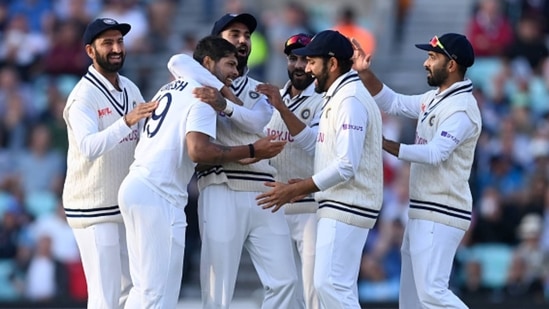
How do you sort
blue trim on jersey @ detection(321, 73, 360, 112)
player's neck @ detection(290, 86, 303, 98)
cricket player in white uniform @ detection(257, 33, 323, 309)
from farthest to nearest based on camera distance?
player's neck @ detection(290, 86, 303, 98) → cricket player in white uniform @ detection(257, 33, 323, 309) → blue trim on jersey @ detection(321, 73, 360, 112)

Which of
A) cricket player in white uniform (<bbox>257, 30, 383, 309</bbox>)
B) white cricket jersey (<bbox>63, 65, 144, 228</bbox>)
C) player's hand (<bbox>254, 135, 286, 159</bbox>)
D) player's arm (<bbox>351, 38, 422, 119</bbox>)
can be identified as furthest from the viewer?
player's arm (<bbox>351, 38, 422, 119</bbox>)

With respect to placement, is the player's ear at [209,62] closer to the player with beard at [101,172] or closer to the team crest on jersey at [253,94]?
the team crest on jersey at [253,94]

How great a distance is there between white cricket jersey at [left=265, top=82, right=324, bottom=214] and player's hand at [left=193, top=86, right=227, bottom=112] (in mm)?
1023

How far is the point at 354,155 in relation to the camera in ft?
34.1

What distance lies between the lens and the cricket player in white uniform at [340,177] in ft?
34.2

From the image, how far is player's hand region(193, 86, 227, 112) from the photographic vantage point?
34.3 feet

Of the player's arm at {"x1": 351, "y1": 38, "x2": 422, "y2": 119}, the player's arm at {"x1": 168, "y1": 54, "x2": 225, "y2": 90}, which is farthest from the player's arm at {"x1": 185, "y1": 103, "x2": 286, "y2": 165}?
the player's arm at {"x1": 351, "y1": 38, "x2": 422, "y2": 119}

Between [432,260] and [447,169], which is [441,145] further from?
[432,260]

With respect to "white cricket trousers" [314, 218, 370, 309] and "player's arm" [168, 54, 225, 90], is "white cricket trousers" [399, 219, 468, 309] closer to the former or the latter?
"white cricket trousers" [314, 218, 370, 309]

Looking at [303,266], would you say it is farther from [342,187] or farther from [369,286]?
[369,286]

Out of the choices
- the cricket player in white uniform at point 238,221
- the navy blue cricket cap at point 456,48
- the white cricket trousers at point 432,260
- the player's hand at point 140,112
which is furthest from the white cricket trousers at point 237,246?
the navy blue cricket cap at point 456,48

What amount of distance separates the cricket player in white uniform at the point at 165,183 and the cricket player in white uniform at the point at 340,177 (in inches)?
14.0

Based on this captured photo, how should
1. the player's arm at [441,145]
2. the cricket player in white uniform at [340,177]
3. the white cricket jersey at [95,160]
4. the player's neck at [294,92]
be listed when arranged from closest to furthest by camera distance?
the cricket player in white uniform at [340,177], the player's arm at [441,145], the white cricket jersey at [95,160], the player's neck at [294,92]

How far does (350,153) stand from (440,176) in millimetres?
901
